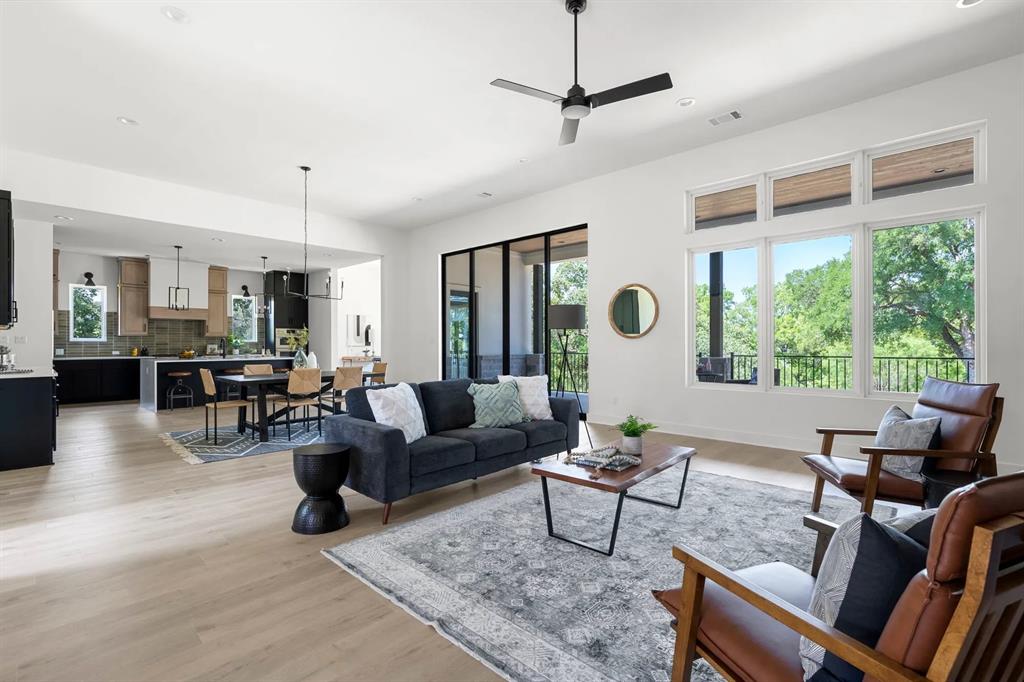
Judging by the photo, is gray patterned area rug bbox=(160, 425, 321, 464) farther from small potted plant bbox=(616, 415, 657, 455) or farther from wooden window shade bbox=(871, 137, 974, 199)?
wooden window shade bbox=(871, 137, 974, 199)

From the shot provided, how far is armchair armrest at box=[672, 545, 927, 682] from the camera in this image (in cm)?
92

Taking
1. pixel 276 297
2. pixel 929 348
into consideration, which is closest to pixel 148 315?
pixel 276 297

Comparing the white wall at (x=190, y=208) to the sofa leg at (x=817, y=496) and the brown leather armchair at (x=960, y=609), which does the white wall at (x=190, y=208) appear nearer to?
the sofa leg at (x=817, y=496)

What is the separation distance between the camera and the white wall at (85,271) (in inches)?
370

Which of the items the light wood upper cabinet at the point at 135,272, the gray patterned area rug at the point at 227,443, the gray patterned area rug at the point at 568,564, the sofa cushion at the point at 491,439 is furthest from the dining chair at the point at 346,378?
the light wood upper cabinet at the point at 135,272

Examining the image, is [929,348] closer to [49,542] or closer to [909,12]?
[909,12]

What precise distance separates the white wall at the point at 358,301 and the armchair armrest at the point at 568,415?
27.7 feet

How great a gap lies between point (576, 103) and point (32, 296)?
741 centimetres

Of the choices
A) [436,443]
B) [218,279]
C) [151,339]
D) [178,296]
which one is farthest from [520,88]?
[151,339]

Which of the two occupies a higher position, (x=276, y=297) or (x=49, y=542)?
(x=276, y=297)

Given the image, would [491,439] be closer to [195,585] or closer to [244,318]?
[195,585]

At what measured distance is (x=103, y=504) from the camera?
11.8 feet

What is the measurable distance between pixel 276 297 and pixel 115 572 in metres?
10.2

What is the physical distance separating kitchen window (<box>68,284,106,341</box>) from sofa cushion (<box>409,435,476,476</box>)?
982cm
